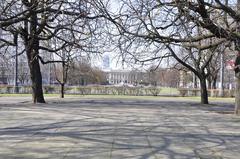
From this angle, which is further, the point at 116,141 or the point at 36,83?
the point at 36,83

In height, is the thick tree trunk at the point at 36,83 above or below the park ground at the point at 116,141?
above

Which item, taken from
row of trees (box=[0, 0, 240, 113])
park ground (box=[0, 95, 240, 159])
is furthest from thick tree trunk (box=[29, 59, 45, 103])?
park ground (box=[0, 95, 240, 159])

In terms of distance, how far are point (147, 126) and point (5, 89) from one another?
53336mm

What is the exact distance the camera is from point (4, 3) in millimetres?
11008

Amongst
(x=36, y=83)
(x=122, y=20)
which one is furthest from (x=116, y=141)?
(x=36, y=83)

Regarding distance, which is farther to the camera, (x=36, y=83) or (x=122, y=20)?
(x=36, y=83)

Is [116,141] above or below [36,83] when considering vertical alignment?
below

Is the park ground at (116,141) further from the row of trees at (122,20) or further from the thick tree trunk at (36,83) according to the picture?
the thick tree trunk at (36,83)

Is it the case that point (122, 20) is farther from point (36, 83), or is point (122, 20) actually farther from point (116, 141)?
point (36, 83)

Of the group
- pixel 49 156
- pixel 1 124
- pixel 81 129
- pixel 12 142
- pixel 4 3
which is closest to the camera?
pixel 49 156

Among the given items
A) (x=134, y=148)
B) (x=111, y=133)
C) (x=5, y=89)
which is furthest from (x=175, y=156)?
(x=5, y=89)

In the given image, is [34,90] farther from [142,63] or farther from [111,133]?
[111,133]

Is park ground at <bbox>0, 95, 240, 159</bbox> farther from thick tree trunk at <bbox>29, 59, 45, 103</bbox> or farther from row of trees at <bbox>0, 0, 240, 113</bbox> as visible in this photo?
thick tree trunk at <bbox>29, 59, 45, 103</bbox>

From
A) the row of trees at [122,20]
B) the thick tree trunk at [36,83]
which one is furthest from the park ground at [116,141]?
the thick tree trunk at [36,83]
